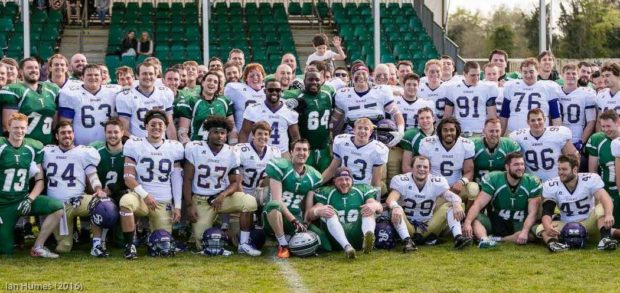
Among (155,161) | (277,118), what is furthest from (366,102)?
(155,161)

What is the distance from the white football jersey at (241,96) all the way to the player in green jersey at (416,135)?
4.84 feet

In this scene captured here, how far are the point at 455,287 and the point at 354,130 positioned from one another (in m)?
2.54

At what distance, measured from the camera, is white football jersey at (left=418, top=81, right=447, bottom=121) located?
11.1 meters

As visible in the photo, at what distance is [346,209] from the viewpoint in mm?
9367

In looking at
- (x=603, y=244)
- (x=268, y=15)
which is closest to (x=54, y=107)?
(x=603, y=244)

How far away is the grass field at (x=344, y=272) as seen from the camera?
308 inches

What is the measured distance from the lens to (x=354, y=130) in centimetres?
993

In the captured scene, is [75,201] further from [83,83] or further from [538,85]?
[538,85]

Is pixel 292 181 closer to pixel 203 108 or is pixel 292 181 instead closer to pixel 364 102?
pixel 203 108

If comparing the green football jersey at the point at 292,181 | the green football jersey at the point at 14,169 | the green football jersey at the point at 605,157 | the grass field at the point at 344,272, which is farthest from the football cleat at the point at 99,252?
the green football jersey at the point at 605,157

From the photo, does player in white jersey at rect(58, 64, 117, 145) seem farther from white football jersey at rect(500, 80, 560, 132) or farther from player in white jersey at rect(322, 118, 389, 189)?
white football jersey at rect(500, 80, 560, 132)

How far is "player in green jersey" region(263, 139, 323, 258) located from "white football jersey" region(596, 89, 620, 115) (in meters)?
3.07

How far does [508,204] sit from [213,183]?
2.71 metres

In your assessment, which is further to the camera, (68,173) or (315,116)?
(315,116)
